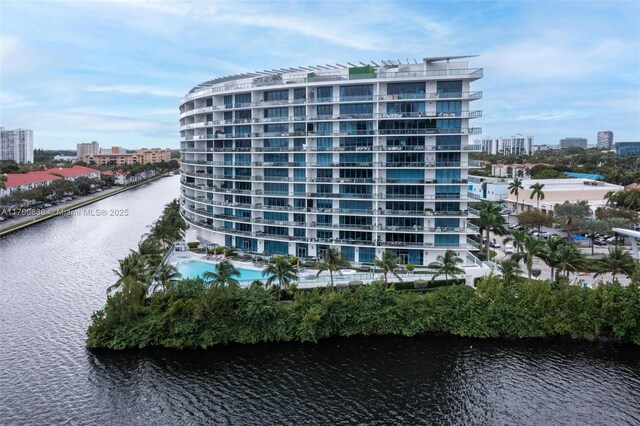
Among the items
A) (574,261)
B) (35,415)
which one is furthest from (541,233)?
(35,415)

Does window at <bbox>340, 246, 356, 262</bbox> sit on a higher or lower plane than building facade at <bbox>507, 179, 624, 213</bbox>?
lower

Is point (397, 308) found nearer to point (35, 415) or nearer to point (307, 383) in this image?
point (307, 383)

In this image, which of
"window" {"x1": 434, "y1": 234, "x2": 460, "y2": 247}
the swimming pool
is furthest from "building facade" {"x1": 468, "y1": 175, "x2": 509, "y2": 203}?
the swimming pool

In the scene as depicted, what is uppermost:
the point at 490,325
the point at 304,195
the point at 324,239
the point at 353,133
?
the point at 353,133

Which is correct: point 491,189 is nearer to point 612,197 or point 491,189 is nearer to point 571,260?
point 612,197

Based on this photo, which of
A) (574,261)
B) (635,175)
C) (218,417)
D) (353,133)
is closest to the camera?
(218,417)

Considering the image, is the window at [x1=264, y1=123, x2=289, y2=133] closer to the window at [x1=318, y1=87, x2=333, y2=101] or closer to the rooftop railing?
the rooftop railing
